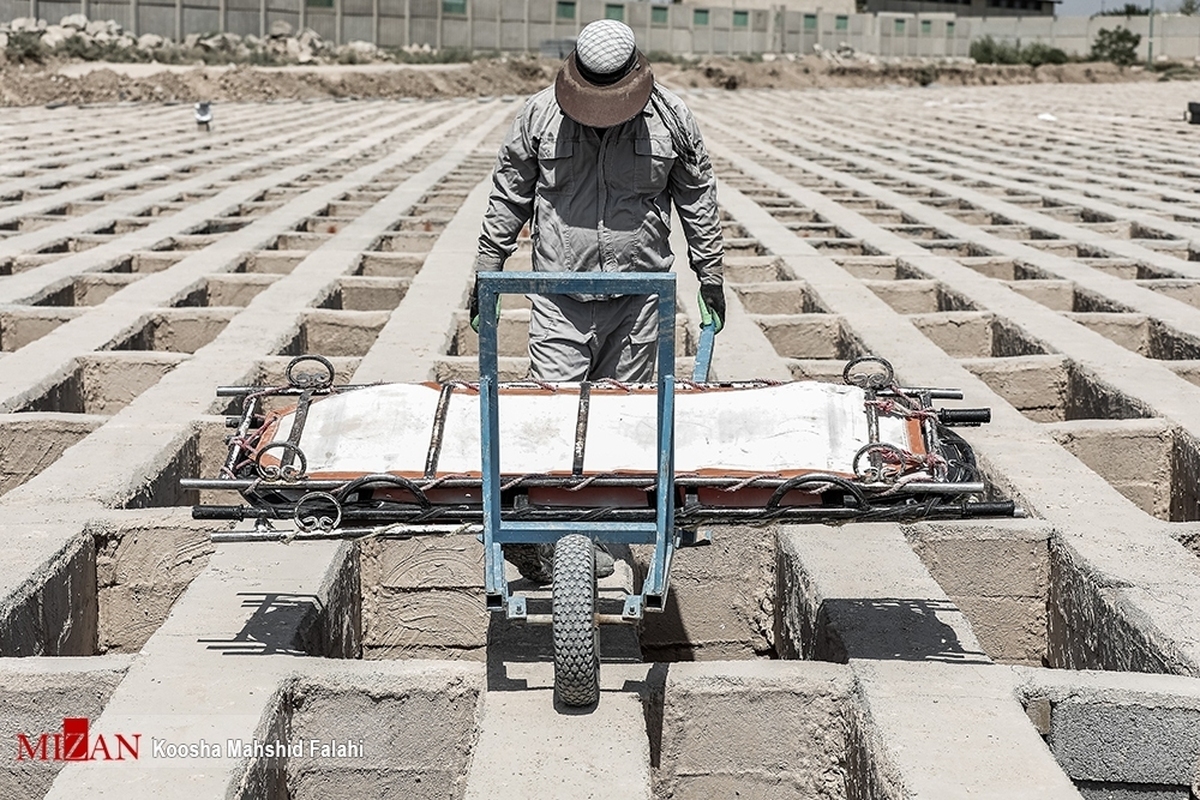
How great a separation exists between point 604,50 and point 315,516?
5.69ft

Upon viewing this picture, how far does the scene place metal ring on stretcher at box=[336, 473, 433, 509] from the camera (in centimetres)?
373

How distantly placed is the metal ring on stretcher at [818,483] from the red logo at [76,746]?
1.74 m

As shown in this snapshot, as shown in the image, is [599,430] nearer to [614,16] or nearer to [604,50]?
[604,50]

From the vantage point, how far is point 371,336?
857 cm

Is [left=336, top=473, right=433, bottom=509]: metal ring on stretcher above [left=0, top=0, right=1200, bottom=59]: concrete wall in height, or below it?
below

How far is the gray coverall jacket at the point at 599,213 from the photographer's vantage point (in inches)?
185

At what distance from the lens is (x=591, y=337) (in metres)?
4.98

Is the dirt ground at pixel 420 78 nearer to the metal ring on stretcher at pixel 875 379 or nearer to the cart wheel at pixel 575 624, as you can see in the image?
the metal ring on stretcher at pixel 875 379

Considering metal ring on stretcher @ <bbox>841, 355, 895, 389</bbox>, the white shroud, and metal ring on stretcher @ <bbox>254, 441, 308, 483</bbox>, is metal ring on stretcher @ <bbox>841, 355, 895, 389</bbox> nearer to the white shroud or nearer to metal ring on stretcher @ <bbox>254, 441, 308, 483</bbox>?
the white shroud

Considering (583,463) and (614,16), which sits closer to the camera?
(583,463)

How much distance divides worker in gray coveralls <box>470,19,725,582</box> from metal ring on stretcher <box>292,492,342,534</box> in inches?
38.8

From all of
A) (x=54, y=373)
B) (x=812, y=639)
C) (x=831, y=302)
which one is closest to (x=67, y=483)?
(x=54, y=373)

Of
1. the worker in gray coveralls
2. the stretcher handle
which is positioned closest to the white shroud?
the stretcher handle

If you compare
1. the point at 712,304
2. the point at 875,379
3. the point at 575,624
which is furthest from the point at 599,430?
the point at 575,624
